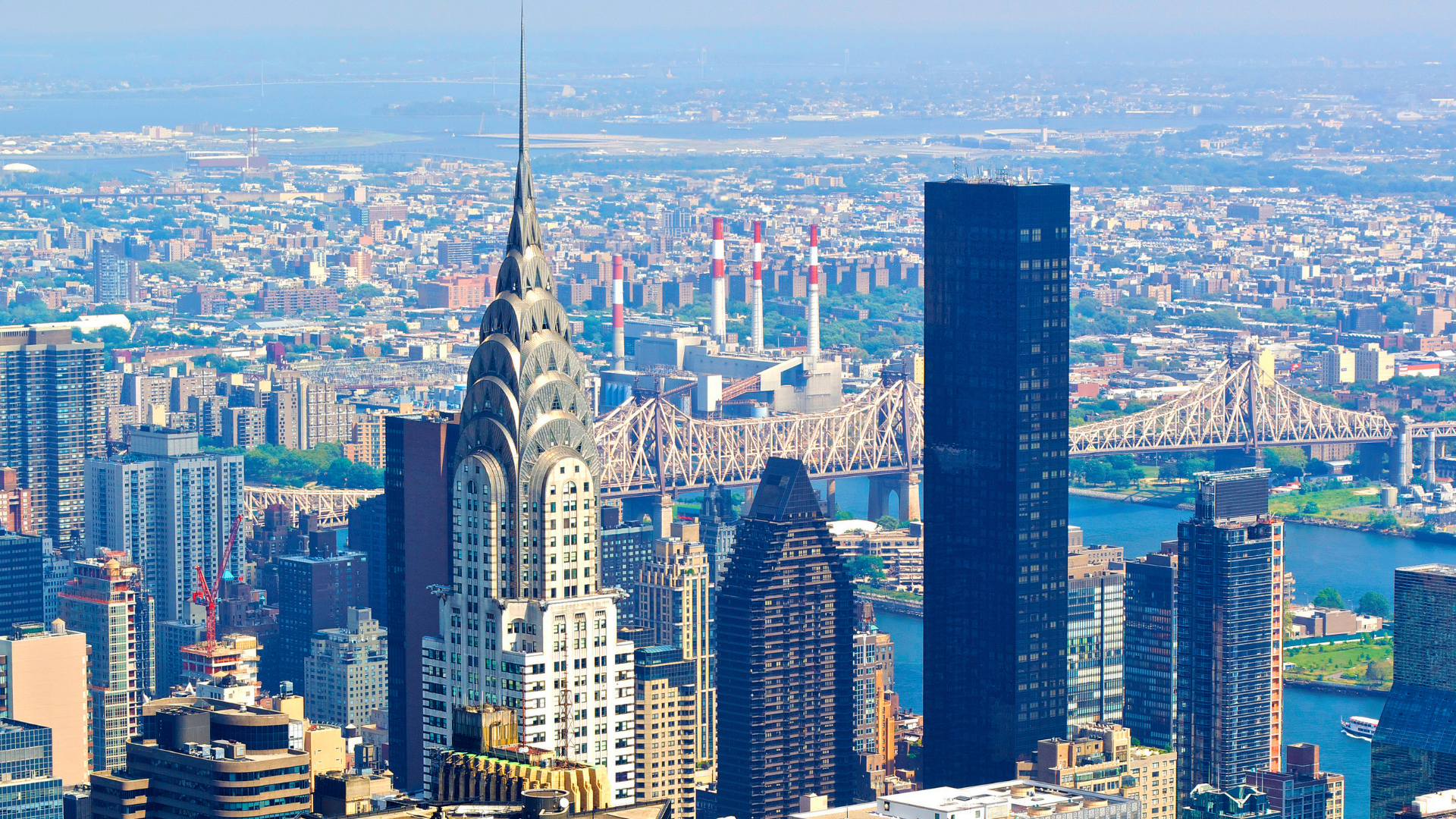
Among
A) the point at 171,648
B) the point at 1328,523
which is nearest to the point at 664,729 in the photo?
the point at 171,648

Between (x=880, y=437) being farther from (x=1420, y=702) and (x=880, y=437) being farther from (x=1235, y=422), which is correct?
(x=1420, y=702)

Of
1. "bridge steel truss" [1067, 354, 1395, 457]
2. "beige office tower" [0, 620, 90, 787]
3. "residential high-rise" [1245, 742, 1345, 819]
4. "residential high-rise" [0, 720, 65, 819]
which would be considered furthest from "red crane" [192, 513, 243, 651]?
"bridge steel truss" [1067, 354, 1395, 457]

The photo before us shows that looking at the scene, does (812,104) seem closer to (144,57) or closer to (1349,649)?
(144,57)

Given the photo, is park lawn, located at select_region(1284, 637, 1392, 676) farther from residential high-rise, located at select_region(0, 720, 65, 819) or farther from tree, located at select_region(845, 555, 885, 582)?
residential high-rise, located at select_region(0, 720, 65, 819)

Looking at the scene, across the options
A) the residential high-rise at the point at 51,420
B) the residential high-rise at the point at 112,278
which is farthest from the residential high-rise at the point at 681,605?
the residential high-rise at the point at 112,278

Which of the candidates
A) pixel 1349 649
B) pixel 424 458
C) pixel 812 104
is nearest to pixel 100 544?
pixel 424 458
